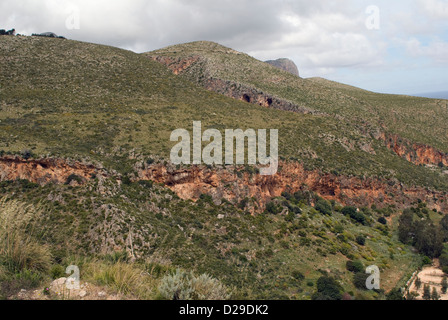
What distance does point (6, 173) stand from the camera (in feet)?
75.3

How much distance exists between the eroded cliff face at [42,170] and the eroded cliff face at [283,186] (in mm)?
5214

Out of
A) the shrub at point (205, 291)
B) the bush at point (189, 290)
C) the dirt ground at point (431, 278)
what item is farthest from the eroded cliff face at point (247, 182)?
the shrub at point (205, 291)

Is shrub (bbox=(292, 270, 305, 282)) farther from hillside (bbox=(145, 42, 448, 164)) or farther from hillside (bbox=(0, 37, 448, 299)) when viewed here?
hillside (bbox=(145, 42, 448, 164))

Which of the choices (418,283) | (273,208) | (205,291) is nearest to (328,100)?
(273,208)

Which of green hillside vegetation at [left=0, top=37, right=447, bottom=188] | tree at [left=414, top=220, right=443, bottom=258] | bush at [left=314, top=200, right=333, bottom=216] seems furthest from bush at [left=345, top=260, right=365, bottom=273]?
green hillside vegetation at [left=0, top=37, right=447, bottom=188]

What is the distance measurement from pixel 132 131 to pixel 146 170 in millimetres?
7642

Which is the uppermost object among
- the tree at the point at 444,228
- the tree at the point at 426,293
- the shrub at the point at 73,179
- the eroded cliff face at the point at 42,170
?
the eroded cliff face at the point at 42,170

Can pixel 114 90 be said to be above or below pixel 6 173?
above

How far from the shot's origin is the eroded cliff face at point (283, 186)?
27.5m

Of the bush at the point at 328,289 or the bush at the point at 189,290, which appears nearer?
the bush at the point at 189,290

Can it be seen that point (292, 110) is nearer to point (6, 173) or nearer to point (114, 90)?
point (114, 90)

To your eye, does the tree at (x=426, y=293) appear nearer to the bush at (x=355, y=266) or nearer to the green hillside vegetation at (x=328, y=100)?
the bush at (x=355, y=266)

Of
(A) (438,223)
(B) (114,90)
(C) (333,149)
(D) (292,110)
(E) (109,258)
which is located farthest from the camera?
(D) (292,110)

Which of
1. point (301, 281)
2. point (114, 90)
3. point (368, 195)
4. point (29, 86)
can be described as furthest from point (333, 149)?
point (29, 86)
